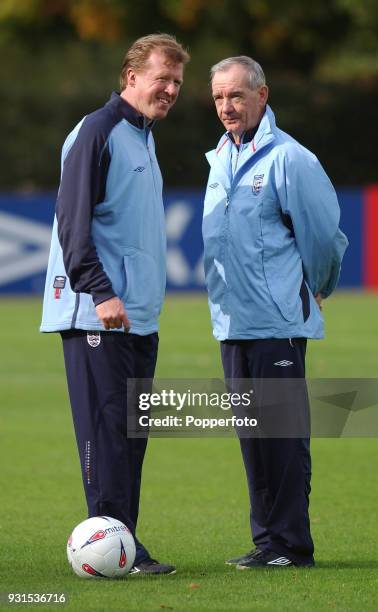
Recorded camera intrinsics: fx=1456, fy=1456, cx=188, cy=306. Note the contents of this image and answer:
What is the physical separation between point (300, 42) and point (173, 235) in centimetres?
1093

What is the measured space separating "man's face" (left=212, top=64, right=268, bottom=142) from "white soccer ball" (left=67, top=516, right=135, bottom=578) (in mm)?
1864

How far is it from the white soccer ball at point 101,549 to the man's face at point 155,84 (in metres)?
1.79

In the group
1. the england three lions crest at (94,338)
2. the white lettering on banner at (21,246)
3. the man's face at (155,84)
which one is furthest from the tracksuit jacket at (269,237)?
the white lettering on banner at (21,246)

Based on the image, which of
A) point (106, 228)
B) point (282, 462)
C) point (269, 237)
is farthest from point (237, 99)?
point (282, 462)

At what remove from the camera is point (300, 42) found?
108ft

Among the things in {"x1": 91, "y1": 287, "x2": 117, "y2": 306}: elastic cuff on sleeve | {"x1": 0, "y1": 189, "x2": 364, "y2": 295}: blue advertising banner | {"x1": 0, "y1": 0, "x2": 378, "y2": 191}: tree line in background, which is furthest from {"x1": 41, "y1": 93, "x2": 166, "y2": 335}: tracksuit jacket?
{"x1": 0, "y1": 0, "x2": 378, "y2": 191}: tree line in background

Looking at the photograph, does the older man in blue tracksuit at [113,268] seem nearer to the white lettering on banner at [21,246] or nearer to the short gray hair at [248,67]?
the short gray hair at [248,67]

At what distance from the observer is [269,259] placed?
6.55 metres

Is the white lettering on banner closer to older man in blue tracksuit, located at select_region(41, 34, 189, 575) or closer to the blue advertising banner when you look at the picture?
the blue advertising banner

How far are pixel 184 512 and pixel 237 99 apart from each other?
9.30 ft

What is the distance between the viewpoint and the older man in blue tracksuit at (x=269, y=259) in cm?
652

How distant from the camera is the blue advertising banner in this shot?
76.7 ft

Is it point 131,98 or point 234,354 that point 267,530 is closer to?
point 234,354

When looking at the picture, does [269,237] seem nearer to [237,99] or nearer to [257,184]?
[257,184]
